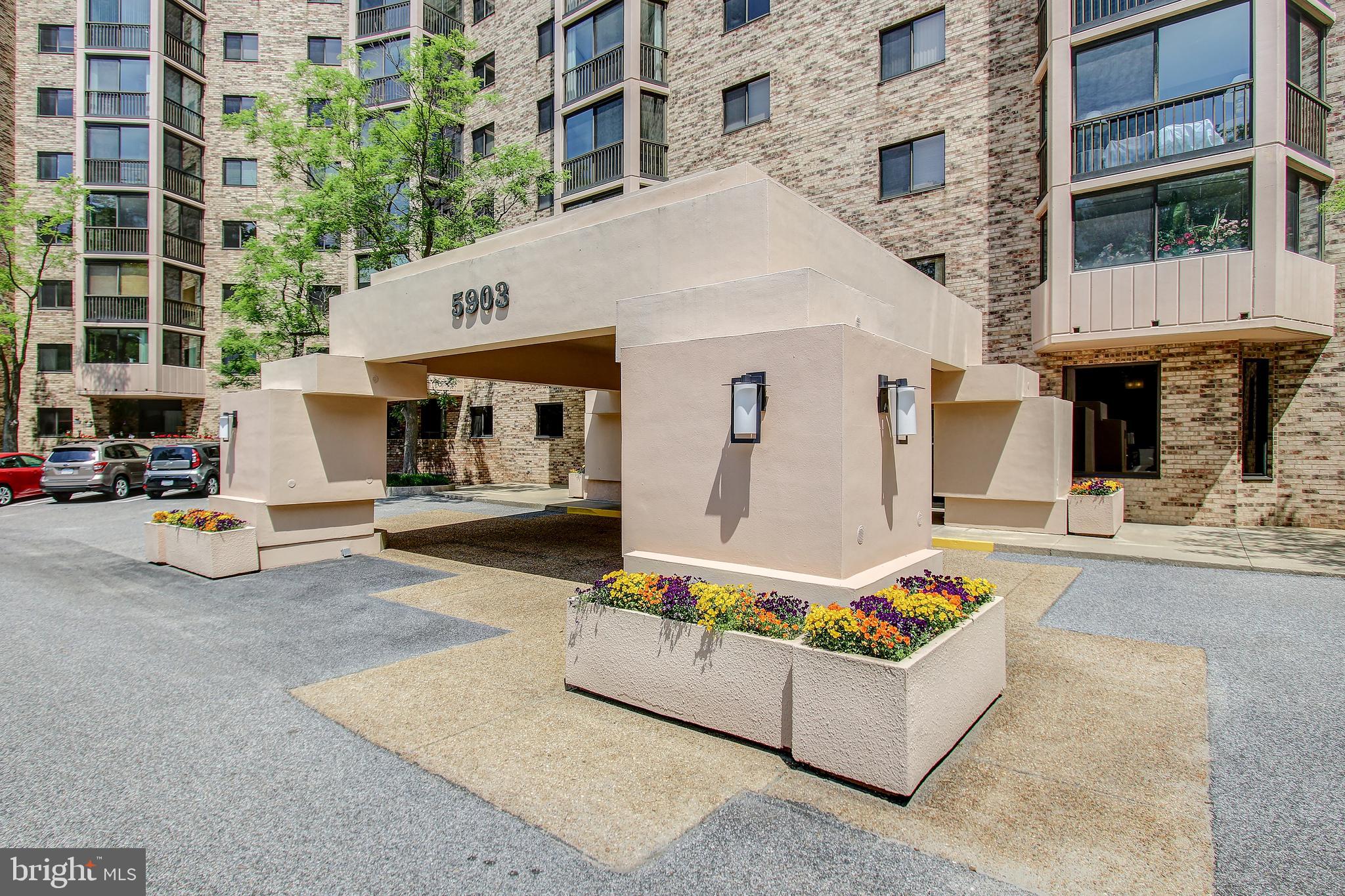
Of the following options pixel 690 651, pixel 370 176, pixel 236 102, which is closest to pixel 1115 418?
pixel 690 651

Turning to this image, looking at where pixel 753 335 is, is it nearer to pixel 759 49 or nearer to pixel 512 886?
pixel 512 886

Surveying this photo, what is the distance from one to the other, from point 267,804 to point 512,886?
5.93 feet

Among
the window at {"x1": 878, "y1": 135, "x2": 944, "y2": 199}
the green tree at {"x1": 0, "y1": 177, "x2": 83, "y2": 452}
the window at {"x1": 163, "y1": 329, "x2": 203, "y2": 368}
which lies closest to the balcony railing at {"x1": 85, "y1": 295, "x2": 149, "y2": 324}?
the window at {"x1": 163, "y1": 329, "x2": 203, "y2": 368}

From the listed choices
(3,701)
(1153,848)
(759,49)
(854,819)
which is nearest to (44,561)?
(3,701)

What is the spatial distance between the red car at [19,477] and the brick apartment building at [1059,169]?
12782mm

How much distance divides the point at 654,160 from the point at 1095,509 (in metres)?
16.5

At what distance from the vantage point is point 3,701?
569cm

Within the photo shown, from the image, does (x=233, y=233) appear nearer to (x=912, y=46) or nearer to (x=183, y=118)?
(x=183, y=118)

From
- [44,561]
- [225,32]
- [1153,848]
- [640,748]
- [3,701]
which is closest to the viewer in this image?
[1153,848]

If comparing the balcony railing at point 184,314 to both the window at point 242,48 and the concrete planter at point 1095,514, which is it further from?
the concrete planter at point 1095,514

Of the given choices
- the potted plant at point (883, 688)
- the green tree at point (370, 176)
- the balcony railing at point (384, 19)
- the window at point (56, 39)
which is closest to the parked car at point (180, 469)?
the green tree at point (370, 176)

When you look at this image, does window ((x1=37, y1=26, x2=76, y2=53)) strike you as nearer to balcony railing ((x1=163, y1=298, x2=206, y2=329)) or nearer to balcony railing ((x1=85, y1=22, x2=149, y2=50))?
balcony railing ((x1=85, y1=22, x2=149, y2=50))

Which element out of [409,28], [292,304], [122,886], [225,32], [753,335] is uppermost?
[225,32]

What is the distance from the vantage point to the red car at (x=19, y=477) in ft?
68.4
